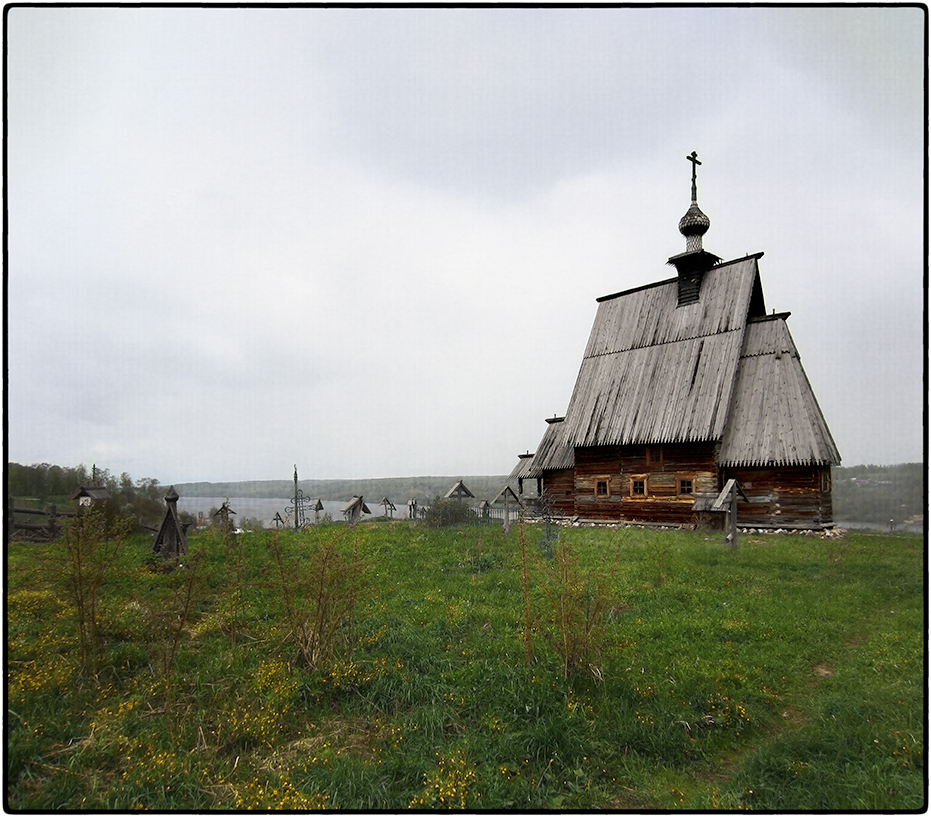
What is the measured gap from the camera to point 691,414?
17.9 m

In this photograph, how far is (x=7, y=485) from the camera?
170 inches

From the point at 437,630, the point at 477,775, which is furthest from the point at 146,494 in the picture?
the point at 477,775

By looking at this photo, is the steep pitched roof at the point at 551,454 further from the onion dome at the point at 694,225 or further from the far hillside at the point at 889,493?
the far hillside at the point at 889,493

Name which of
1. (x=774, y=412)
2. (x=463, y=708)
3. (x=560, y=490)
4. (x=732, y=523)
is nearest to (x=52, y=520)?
(x=463, y=708)

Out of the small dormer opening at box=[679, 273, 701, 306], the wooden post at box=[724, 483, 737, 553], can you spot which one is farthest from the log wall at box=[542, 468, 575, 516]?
the small dormer opening at box=[679, 273, 701, 306]

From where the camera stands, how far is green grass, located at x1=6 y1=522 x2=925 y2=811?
11.7ft

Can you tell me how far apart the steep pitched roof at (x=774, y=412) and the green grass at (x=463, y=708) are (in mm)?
9681

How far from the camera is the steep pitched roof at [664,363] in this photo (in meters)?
18.0

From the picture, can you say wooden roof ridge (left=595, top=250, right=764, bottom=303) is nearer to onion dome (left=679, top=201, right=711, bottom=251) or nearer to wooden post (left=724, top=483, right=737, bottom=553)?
onion dome (left=679, top=201, right=711, bottom=251)

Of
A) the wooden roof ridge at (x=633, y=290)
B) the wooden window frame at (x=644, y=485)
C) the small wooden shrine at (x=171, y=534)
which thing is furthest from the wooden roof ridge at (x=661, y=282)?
the small wooden shrine at (x=171, y=534)

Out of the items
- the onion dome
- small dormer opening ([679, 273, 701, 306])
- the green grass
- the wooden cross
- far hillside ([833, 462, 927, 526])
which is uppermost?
the wooden cross

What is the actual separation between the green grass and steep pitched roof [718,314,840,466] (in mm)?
9681

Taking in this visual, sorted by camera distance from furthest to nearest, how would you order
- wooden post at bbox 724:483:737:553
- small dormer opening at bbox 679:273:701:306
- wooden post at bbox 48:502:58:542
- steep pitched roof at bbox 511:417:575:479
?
steep pitched roof at bbox 511:417:575:479 → small dormer opening at bbox 679:273:701:306 → wooden post at bbox 724:483:737:553 → wooden post at bbox 48:502:58:542

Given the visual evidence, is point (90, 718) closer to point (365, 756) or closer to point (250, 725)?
point (250, 725)
